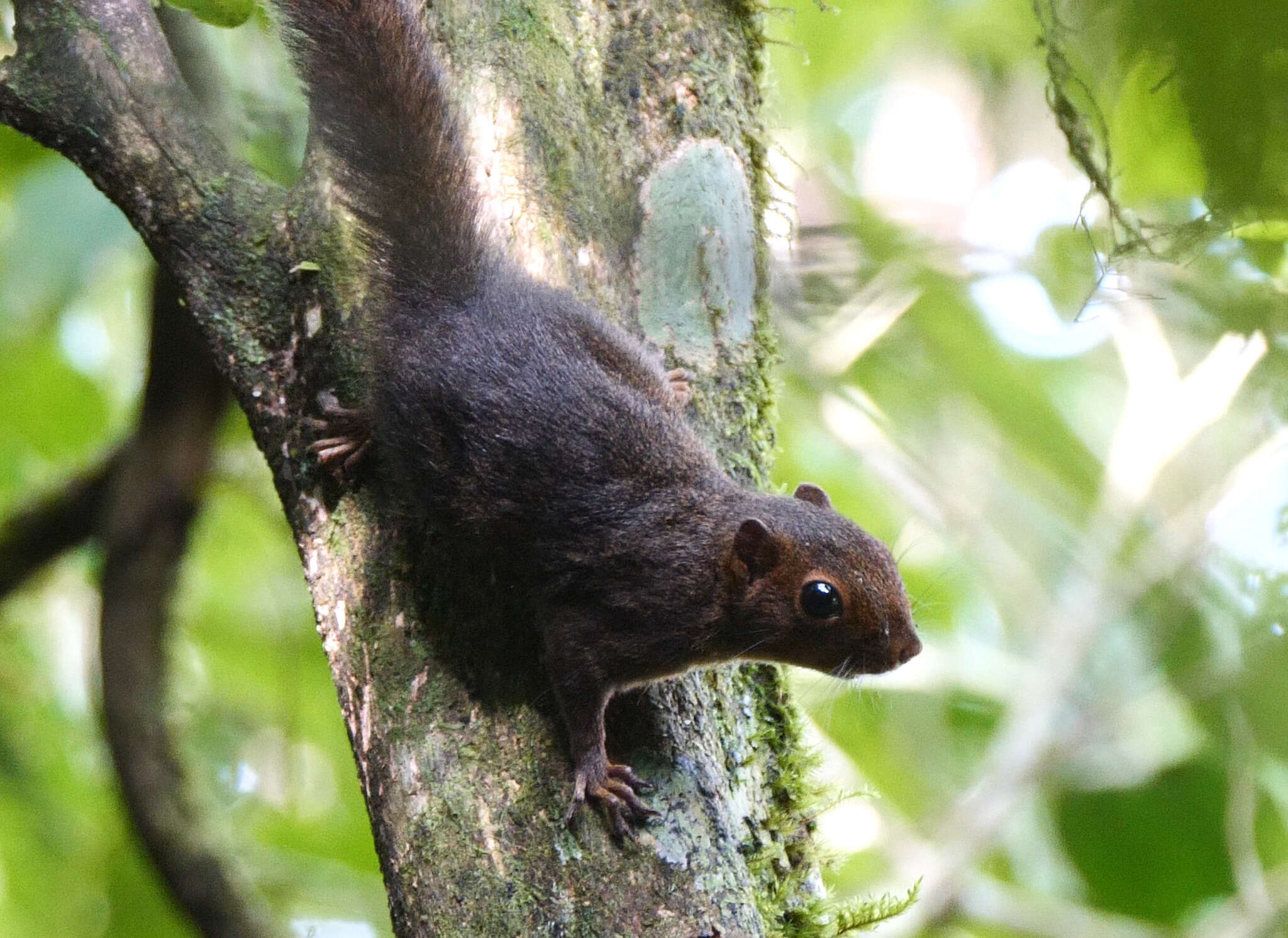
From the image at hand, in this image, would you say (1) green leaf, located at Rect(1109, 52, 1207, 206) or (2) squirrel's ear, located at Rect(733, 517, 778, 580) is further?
(2) squirrel's ear, located at Rect(733, 517, 778, 580)

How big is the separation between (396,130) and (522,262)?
477 mm

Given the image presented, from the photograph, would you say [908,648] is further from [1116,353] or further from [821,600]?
[1116,353]

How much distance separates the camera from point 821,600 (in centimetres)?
312

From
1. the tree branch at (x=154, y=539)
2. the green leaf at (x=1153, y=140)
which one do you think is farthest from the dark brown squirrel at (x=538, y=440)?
the green leaf at (x=1153, y=140)

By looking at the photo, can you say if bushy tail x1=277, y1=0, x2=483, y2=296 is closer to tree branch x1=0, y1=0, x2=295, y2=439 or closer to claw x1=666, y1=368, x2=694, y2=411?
tree branch x1=0, y1=0, x2=295, y2=439

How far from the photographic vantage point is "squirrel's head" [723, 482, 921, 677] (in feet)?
10.2

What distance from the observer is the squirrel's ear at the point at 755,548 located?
3025 millimetres

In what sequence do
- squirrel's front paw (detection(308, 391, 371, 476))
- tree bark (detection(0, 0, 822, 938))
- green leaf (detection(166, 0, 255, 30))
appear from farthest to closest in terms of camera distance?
squirrel's front paw (detection(308, 391, 371, 476)) → green leaf (detection(166, 0, 255, 30)) → tree bark (detection(0, 0, 822, 938))

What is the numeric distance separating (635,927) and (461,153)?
1.87 metres

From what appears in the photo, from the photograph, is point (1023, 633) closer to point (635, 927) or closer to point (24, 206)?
point (635, 927)

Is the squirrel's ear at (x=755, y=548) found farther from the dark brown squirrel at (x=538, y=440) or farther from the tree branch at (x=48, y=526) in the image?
the tree branch at (x=48, y=526)

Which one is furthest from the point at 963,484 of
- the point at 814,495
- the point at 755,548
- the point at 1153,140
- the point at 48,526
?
the point at 48,526

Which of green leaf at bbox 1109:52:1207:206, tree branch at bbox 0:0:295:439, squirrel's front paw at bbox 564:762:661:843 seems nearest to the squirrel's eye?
squirrel's front paw at bbox 564:762:661:843

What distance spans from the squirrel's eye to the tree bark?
198mm
